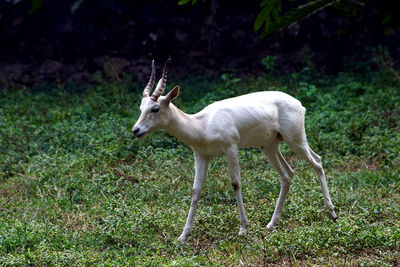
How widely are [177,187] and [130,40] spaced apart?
645cm

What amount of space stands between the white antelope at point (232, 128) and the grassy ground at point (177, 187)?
387mm

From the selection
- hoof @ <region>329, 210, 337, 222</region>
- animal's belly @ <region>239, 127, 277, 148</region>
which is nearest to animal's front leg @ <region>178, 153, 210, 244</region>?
animal's belly @ <region>239, 127, 277, 148</region>

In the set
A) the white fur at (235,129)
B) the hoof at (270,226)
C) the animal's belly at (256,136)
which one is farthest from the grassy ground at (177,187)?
the animal's belly at (256,136)

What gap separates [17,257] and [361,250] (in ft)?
9.45

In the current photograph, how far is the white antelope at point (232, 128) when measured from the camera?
500 centimetres

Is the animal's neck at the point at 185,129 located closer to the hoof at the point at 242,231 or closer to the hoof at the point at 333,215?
the hoof at the point at 242,231

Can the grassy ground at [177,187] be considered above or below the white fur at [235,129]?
below

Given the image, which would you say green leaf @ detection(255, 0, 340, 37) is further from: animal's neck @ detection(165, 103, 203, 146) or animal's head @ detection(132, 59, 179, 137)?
animal's neck @ detection(165, 103, 203, 146)

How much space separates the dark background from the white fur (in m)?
6.45

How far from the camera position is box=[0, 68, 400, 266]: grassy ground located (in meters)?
4.48

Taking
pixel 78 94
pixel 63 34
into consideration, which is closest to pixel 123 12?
pixel 63 34

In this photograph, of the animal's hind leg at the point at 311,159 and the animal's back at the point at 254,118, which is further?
the animal's hind leg at the point at 311,159

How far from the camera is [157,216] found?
538 cm

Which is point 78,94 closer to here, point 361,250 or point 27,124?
point 27,124
